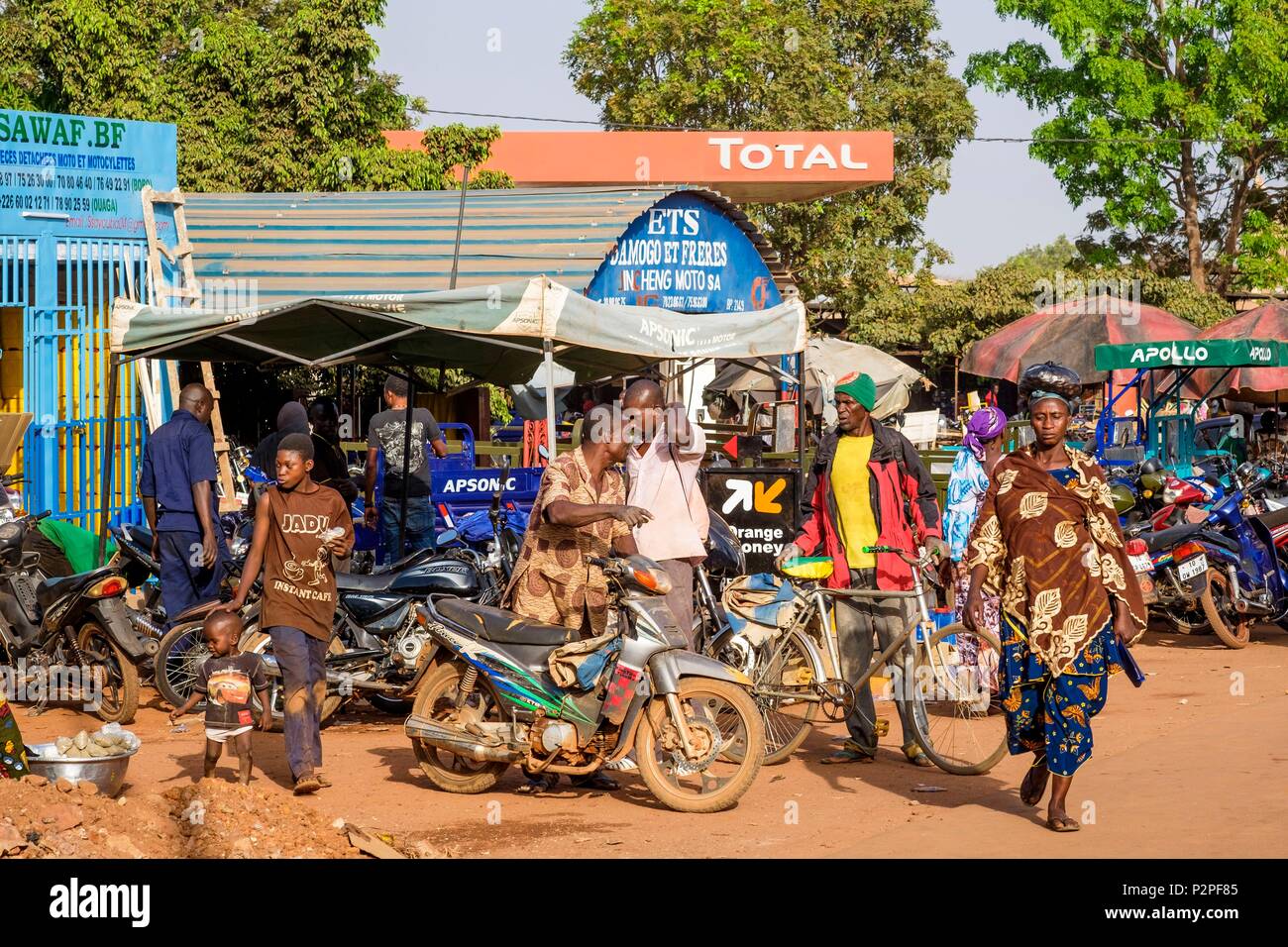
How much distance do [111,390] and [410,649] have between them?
10.7 feet

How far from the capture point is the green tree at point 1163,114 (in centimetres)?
3381

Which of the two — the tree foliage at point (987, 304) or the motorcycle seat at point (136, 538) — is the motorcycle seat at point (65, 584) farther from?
the tree foliage at point (987, 304)

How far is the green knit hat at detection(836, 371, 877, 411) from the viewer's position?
776 centimetres

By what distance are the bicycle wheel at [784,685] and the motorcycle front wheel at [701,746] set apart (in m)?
0.94

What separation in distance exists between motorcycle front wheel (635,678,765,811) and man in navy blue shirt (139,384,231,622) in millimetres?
3840

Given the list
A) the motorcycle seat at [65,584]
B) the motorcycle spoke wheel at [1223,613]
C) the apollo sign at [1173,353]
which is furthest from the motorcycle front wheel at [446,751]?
the apollo sign at [1173,353]

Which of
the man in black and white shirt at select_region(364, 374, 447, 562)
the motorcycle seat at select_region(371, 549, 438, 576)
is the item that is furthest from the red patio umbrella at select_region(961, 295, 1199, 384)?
the motorcycle seat at select_region(371, 549, 438, 576)

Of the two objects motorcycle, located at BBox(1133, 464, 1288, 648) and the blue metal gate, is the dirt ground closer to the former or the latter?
motorcycle, located at BBox(1133, 464, 1288, 648)

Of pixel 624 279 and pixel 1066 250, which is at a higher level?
pixel 1066 250

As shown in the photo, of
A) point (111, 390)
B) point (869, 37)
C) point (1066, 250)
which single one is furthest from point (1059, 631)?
point (1066, 250)

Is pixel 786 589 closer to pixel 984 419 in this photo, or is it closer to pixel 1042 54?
pixel 984 419

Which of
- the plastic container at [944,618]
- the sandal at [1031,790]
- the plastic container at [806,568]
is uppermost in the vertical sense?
the plastic container at [806,568]

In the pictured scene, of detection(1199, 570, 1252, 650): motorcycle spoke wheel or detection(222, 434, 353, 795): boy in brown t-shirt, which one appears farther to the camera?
detection(1199, 570, 1252, 650): motorcycle spoke wheel

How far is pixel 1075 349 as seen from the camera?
2208 cm
